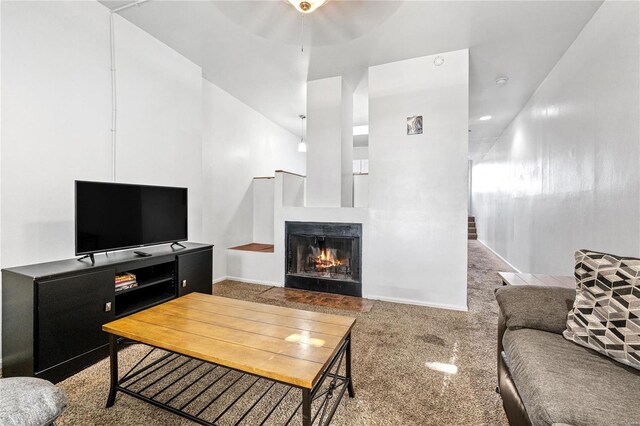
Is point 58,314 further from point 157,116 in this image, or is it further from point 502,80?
point 502,80

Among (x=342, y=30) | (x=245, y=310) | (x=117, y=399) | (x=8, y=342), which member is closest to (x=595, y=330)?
Answer: (x=245, y=310)

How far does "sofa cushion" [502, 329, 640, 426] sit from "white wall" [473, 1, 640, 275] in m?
1.27

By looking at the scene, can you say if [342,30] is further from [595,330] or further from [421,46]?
[595,330]

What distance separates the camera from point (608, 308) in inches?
46.2

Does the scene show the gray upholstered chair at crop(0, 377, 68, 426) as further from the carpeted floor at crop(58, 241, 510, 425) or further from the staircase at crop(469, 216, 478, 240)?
the staircase at crop(469, 216, 478, 240)

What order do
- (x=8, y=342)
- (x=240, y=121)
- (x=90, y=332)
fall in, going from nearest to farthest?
(x=8, y=342) < (x=90, y=332) < (x=240, y=121)

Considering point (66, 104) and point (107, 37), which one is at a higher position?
point (107, 37)

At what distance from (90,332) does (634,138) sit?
155 inches

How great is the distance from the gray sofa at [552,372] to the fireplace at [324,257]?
2.02m

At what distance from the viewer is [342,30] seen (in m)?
1.84

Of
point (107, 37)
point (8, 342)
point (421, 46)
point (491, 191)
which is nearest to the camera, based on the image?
point (8, 342)

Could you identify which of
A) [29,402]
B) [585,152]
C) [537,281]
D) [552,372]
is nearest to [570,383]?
[552,372]

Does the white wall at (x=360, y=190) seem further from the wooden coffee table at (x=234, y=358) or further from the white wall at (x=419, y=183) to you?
the wooden coffee table at (x=234, y=358)

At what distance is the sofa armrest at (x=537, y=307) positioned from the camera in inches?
53.1
